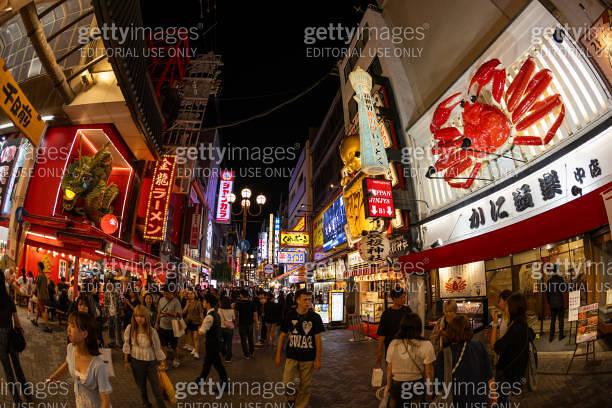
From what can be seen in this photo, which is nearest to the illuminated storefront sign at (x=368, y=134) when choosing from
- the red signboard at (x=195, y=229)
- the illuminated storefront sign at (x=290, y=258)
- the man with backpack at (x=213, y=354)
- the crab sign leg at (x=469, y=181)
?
the crab sign leg at (x=469, y=181)

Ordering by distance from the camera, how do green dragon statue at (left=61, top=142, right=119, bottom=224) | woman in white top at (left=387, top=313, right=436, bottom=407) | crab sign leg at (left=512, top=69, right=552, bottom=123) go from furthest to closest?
1. green dragon statue at (left=61, top=142, right=119, bottom=224)
2. crab sign leg at (left=512, top=69, right=552, bottom=123)
3. woman in white top at (left=387, top=313, right=436, bottom=407)

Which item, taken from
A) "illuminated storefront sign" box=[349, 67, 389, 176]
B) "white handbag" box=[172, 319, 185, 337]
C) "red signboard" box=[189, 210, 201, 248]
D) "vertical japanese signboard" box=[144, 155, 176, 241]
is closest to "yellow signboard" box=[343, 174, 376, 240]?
"illuminated storefront sign" box=[349, 67, 389, 176]

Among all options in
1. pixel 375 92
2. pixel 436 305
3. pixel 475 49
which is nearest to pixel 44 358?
pixel 436 305

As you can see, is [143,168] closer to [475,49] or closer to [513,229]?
[475,49]

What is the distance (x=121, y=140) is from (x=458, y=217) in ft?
59.5

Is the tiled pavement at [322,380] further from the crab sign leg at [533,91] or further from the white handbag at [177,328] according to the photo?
the crab sign leg at [533,91]

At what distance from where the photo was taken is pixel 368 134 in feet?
51.0

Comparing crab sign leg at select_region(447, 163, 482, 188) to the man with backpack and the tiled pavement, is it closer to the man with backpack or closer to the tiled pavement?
the tiled pavement

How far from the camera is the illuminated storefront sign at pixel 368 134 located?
1513cm

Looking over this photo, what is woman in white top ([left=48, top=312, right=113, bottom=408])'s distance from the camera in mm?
3629

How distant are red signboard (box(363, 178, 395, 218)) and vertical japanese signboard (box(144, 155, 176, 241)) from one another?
557 inches

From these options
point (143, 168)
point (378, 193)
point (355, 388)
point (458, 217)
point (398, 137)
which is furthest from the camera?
point (143, 168)

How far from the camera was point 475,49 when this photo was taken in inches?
456

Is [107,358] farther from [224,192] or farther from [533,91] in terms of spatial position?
[224,192]
